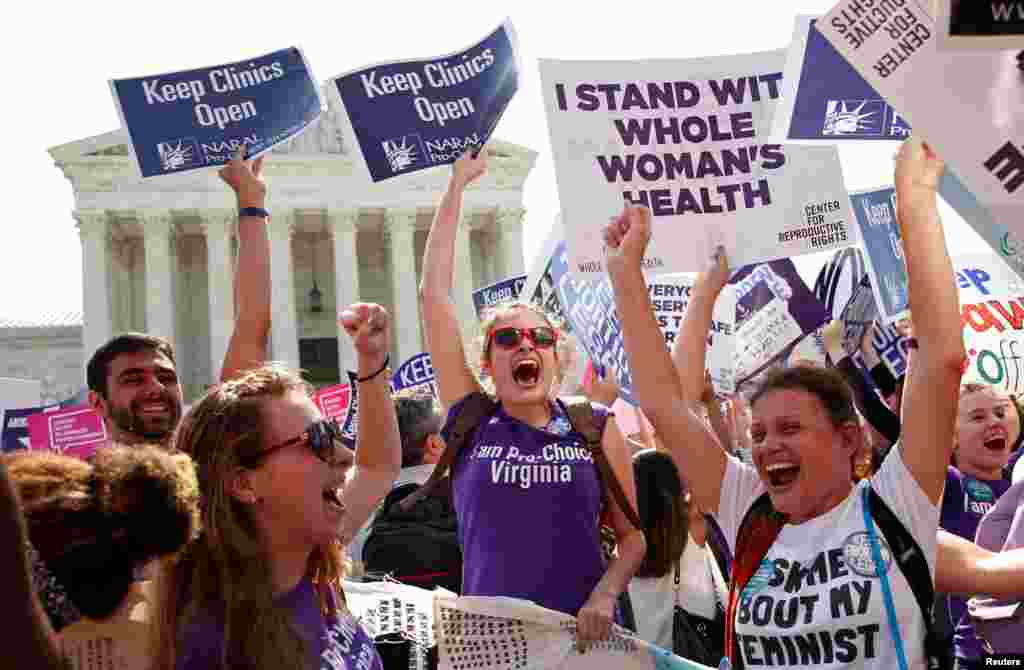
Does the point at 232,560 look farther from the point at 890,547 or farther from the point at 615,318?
the point at 615,318

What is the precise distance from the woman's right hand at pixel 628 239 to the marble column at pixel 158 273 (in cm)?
4895

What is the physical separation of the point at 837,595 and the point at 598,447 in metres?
1.43

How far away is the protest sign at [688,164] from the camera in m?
5.28

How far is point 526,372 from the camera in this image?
4703 millimetres

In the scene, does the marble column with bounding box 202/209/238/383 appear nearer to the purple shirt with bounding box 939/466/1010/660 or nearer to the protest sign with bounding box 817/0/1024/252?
the purple shirt with bounding box 939/466/1010/660

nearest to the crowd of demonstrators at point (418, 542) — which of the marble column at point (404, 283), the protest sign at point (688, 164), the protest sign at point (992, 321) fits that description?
the protest sign at point (688, 164)

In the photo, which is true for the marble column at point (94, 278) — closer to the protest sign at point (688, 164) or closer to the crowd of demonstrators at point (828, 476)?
the protest sign at point (688, 164)

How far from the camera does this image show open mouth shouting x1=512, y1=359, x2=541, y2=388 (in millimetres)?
4676

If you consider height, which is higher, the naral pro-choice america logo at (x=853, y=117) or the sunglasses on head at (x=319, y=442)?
the naral pro-choice america logo at (x=853, y=117)

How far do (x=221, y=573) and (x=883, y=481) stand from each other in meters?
1.67

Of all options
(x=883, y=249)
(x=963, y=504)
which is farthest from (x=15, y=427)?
(x=963, y=504)

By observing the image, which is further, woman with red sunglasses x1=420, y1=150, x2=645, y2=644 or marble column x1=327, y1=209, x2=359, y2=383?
marble column x1=327, y1=209, x2=359, y2=383

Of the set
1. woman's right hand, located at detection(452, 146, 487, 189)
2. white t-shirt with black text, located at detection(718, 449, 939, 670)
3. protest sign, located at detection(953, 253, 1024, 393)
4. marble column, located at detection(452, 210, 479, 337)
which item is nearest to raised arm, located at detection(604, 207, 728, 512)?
white t-shirt with black text, located at detection(718, 449, 939, 670)

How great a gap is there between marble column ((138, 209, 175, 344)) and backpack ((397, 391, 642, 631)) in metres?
48.4
